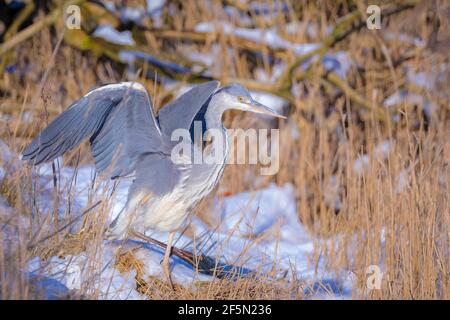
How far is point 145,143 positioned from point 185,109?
0.27m

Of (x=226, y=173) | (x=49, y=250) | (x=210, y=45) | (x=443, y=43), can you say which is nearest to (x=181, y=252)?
(x=49, y=250)

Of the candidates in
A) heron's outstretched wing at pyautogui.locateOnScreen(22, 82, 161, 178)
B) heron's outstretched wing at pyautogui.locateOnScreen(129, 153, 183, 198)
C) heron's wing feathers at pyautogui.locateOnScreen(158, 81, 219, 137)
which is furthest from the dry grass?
heron's wing feathers at pyautogui.locateOnScreen(158, 81, 219, 137)

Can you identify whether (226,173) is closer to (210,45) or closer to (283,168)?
(283,168)

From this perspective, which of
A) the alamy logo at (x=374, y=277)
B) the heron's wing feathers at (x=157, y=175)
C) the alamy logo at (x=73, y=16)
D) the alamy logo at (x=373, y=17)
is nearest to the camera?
the alamy logo at (x=374, y=277)

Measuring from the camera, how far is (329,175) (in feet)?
18.7

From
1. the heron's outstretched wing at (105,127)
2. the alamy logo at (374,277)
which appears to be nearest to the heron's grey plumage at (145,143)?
the heron's outstretched wing at (105,127)

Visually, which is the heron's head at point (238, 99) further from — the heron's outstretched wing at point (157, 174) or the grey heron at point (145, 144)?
the heron's outstretched wing at point (157, 174)

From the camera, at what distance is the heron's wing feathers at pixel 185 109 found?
147 inches

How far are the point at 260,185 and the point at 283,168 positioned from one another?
0.83ft

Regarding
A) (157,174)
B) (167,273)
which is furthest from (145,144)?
(167,273)

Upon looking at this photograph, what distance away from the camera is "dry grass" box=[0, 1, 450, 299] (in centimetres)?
351

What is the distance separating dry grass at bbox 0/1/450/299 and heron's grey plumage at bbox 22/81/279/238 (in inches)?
7.1

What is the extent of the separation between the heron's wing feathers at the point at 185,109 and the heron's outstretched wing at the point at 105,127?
10 centimetres

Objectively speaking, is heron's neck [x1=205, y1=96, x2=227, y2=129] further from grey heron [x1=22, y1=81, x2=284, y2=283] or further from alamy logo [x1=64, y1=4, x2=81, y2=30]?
alamy logo [x1=64, y1=4, x2=81, y2=30]
